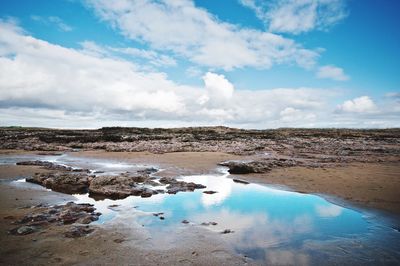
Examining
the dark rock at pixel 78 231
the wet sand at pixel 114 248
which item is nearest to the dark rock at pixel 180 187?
the wet sand at pixel 114 248

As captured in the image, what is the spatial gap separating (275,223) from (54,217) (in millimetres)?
6638

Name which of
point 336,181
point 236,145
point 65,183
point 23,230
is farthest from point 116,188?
point 236,145

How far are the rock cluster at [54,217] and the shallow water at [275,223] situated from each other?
54 cm

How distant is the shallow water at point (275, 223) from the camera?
6.56 m

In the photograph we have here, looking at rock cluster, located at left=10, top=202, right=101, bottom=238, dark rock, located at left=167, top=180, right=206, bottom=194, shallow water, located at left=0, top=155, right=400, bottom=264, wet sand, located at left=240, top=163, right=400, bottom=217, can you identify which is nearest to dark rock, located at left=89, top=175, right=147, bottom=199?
shallow water, located at left=0, top=155, right=400, bottom=264

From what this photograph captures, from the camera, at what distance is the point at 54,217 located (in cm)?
848

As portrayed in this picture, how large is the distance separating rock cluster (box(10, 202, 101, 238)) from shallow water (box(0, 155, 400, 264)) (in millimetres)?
538

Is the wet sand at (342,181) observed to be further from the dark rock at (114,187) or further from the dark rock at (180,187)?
the dark rock at (114,187)

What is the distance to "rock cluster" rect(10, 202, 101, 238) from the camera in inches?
301

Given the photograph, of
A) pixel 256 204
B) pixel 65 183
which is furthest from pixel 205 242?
pixel 65 183

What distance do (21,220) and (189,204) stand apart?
5.35m

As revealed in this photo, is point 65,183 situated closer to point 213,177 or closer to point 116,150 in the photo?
point 213,177

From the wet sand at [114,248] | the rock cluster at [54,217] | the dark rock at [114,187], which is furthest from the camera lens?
the dark rock at [114,187]

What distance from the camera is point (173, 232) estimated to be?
7723 millimetres
